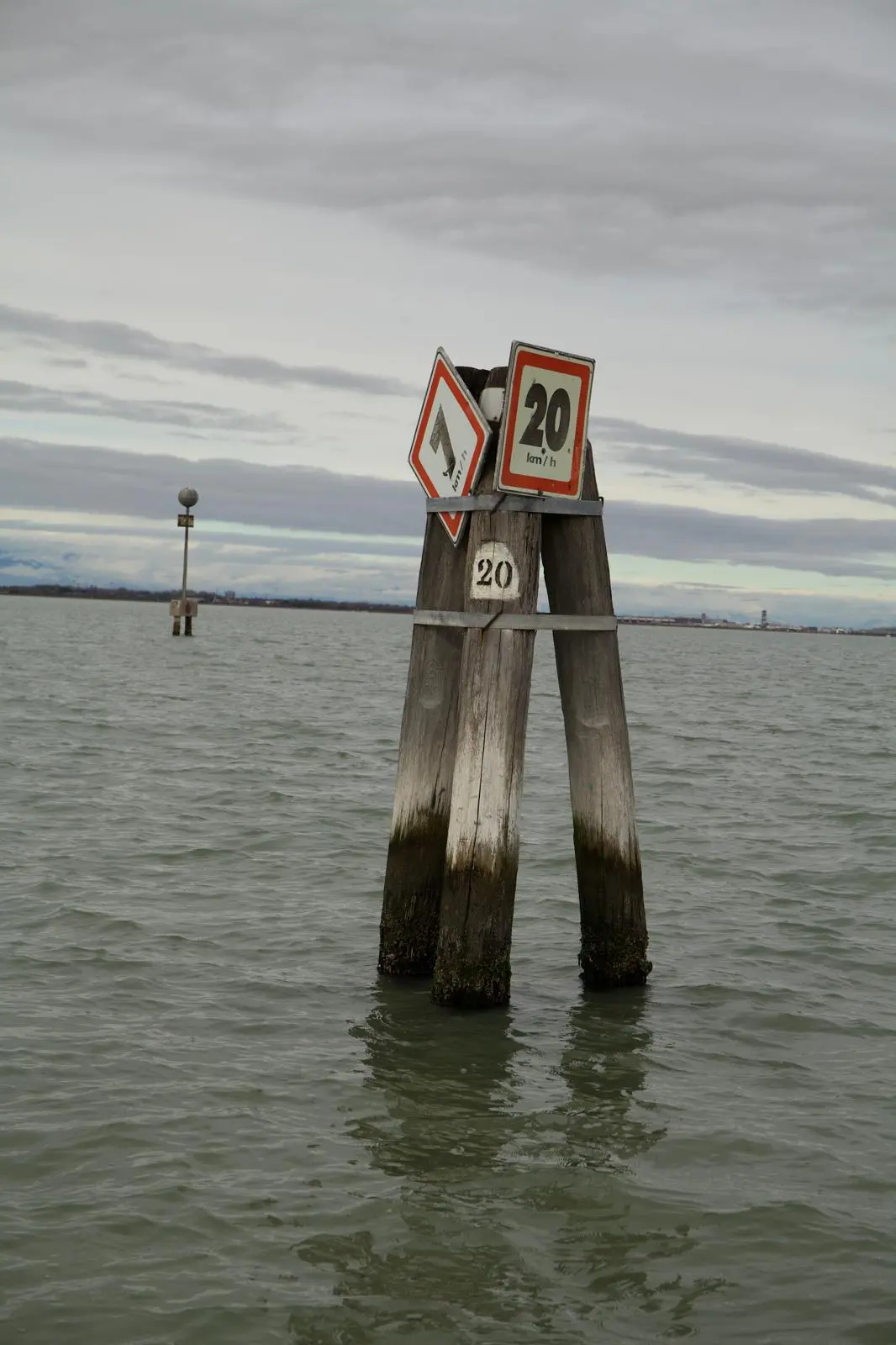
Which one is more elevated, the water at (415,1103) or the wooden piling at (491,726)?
the wooden piling at (491,726)

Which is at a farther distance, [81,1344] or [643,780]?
[643,780]

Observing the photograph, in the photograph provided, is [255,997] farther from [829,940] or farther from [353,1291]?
[829,940]

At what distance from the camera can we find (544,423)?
616cm

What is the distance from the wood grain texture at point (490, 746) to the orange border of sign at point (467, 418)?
89 millimetres

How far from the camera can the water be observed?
3.98 meters

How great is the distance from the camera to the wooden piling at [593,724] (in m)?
6.58

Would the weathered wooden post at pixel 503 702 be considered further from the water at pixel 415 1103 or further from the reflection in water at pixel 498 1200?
the reflection in water at pixel 498 1200

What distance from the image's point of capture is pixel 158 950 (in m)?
7.61

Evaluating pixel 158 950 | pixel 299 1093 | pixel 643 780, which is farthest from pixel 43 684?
pixel 299 1093

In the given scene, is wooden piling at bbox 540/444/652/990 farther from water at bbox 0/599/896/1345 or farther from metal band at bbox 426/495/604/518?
water at bbox 0/599/896/1345

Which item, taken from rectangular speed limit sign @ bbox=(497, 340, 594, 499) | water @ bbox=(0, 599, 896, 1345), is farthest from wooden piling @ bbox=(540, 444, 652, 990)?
water @ bbox=(0, 599, 896, 1345)

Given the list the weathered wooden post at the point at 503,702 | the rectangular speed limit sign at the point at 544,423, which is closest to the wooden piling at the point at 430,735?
the weathered wooden post at the point at 503,702

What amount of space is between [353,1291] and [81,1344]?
795 mm

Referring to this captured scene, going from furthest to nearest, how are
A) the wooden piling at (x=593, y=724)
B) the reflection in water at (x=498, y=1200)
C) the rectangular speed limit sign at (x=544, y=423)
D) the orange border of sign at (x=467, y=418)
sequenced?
1. the wooden piling at (x=593, y=724)
2. the orange border of sign at (x=467, y=418)
3. the rectangular speed limit sign at (x=544, y=423)
4. the reflection in water at (x=498, y=1200)
